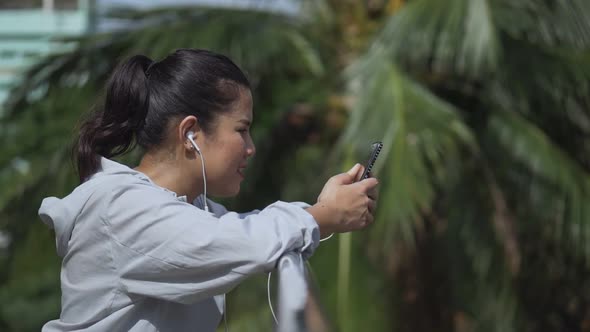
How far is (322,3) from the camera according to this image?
287 inches

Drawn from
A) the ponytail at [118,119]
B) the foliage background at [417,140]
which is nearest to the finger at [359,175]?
the ponytail at [118,119]

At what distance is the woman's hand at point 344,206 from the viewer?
1848 millimetres

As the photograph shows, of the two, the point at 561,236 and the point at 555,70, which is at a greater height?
the point at 555,70

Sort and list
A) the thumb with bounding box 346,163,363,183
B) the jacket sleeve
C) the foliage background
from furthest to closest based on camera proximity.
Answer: the foliage background < the thumb with bounding box 346,163,363,183 < the jacket sleeve

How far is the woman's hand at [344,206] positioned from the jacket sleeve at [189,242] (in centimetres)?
5

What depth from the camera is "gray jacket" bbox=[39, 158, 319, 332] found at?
175 centimetres

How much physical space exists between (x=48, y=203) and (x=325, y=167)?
399 cm

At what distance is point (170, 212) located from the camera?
1799 mm

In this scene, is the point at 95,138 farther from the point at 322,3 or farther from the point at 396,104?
the point at 322,3

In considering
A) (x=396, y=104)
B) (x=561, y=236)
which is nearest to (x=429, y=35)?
(x=396, y=104)

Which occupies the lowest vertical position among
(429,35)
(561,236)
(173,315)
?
(561,236)

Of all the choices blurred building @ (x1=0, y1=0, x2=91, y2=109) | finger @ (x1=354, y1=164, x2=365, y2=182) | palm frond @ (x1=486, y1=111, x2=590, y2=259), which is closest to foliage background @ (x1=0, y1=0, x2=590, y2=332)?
palm frond @ (x1=486, y1=111, x2=590, y2=259)

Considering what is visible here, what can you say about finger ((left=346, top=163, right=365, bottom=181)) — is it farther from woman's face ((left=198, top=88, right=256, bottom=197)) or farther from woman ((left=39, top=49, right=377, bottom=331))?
woman's face ((left=198, top=88, right=256, bottom=197))

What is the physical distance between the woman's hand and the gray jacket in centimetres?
5
